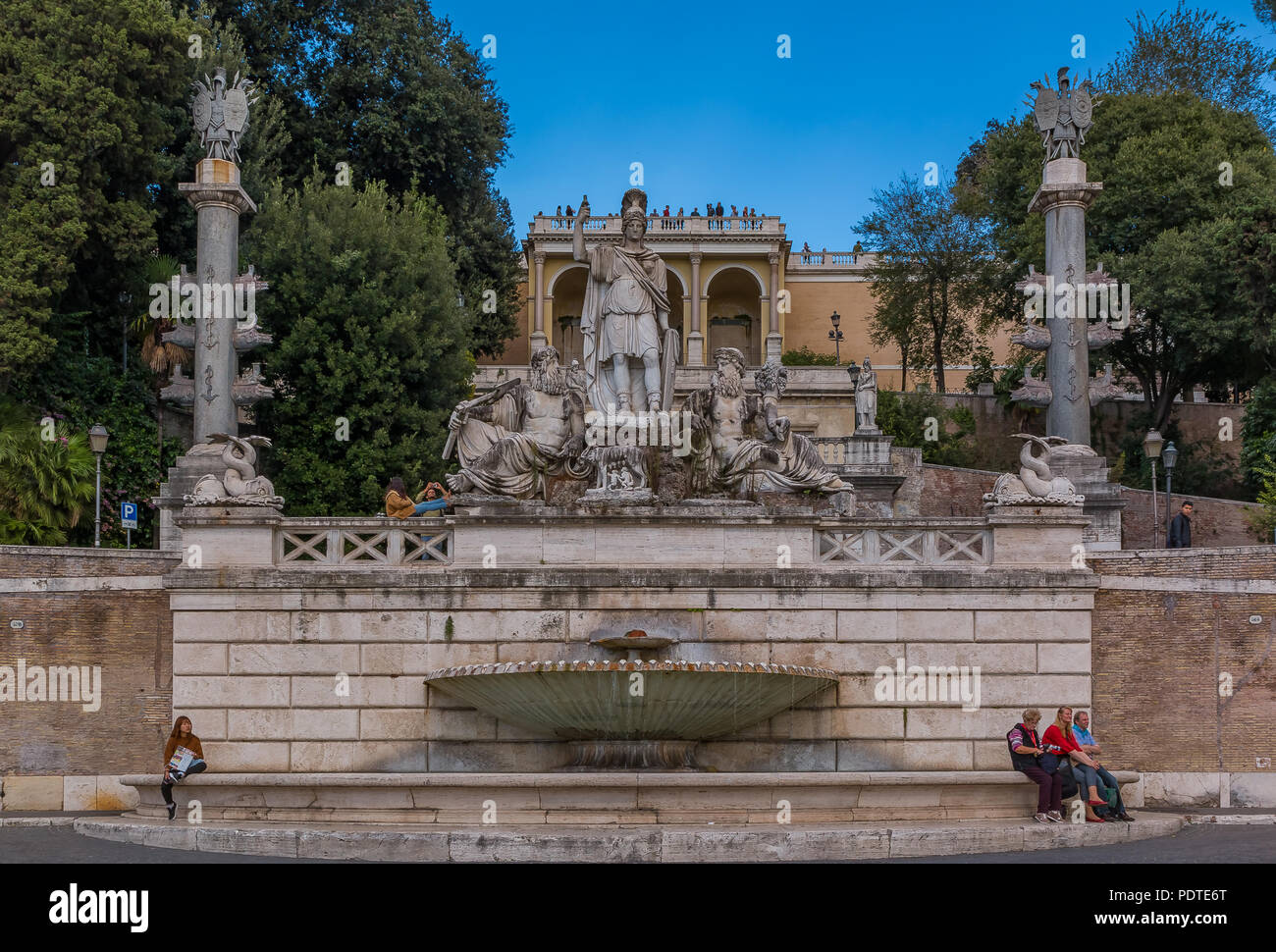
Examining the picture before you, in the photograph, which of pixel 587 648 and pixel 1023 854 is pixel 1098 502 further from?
pixel 1023 854

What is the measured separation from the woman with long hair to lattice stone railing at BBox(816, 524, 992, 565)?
7.69 m

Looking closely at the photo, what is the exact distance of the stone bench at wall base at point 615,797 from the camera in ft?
54.0

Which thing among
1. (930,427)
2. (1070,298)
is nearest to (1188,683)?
(1070,298)

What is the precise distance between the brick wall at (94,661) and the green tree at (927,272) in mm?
34980

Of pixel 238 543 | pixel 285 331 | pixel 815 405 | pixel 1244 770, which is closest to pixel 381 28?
pixel 285 331

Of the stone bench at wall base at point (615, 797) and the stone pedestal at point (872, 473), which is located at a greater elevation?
the stone pedestal at point (872, 473)

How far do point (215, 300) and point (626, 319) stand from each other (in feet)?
29.8

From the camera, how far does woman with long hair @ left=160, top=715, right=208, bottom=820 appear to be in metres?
17.1

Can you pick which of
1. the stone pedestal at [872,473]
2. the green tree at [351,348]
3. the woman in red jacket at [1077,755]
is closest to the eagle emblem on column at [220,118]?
the green tree at [351,348]

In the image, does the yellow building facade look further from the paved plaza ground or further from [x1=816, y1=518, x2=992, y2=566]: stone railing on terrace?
the paved plaza ground

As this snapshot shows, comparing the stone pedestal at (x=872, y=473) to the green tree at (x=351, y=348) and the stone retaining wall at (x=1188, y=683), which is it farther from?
the stone retaining wall at (x=1188, y=683)

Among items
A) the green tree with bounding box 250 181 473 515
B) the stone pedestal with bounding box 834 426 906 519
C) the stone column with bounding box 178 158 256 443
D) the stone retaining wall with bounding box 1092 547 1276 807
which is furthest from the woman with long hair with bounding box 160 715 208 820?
the stone pedestal with bounding box 834 426 906 519

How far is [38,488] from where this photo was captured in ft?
83.3

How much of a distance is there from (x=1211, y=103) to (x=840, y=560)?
26979 millimetres
